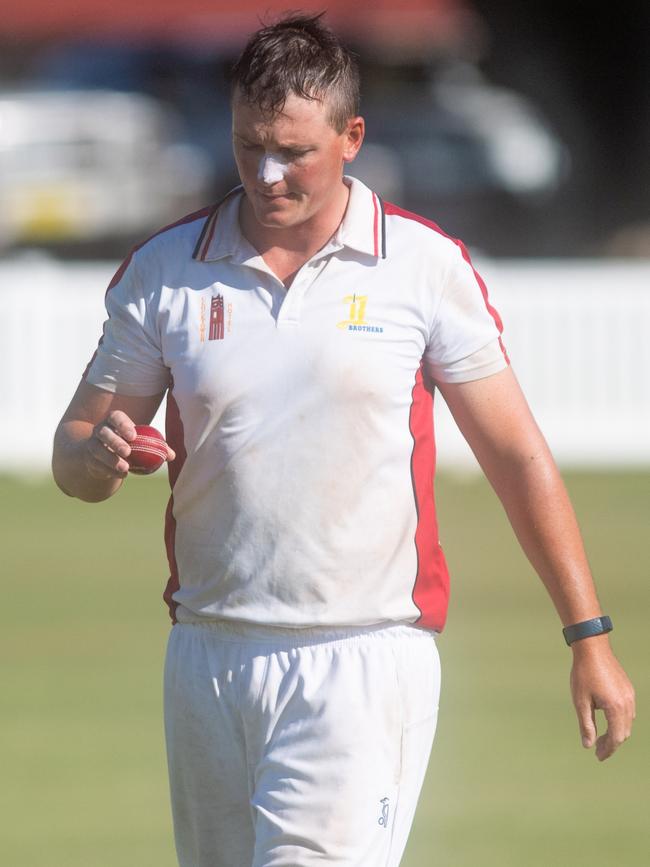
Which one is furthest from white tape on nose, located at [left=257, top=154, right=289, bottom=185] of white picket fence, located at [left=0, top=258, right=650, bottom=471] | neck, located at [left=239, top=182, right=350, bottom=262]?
white picket fence, located at [left=0, top=258, right=650, bottom=471]

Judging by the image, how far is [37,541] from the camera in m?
10.8

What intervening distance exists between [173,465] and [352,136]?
0.80 m

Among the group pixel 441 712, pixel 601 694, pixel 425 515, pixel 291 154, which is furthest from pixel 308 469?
pixel 441 712

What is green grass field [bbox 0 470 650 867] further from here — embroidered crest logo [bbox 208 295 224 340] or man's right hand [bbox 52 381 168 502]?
embroidered crest logo [bbox 208 295 224 340]

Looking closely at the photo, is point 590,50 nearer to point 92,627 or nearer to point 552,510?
point 92,627

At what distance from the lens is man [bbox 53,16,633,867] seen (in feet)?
11.4

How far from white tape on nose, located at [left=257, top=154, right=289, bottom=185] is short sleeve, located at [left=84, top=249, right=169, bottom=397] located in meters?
0.35

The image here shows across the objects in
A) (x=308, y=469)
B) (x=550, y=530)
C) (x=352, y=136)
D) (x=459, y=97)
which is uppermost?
(x=459, y=97)

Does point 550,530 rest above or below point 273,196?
below

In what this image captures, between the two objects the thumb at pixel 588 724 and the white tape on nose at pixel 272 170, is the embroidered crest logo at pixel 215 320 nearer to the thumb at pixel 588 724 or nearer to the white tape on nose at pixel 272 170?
the white tape on nose at pixel 272 170

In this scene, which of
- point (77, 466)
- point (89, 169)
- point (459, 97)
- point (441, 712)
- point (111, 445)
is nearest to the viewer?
point (111, 445)

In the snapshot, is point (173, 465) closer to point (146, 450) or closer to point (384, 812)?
point (146, 450)

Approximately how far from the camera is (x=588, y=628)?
3.55m

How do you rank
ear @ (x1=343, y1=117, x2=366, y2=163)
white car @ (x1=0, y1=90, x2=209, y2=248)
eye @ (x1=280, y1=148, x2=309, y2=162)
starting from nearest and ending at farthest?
eye @ (x1=280, y1=148, x2=309, y2=162) < ear @ (x1=343, y1=117, x2=366, y2=163) < white car @ (x1=0, y1=90, x2=209, y2=248)
